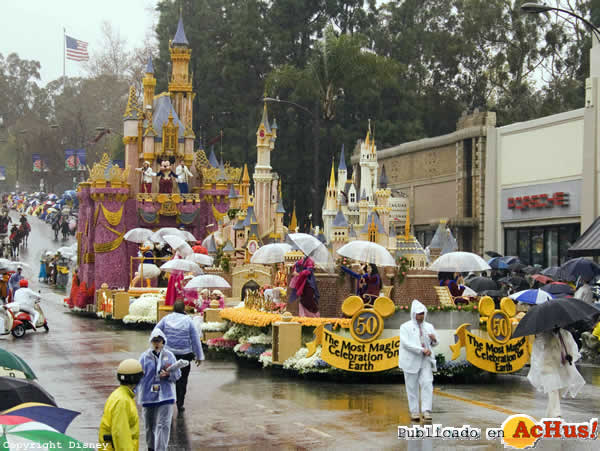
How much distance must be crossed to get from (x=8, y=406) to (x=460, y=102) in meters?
64.2

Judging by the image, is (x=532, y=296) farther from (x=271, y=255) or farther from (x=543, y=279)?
(x=271, y=255)

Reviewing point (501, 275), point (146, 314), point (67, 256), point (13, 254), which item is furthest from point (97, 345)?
point (13, 254)

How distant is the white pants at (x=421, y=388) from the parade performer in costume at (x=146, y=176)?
1262 inches

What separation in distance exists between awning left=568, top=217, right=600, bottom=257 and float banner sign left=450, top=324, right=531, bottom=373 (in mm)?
7062

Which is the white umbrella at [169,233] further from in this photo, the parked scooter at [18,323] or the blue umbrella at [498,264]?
the blue umbrella at [498,264]

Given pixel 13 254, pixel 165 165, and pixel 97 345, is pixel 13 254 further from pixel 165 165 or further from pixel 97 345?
pixel 97 345

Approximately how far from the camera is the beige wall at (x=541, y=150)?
37.4 metres

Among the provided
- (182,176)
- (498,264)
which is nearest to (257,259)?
(498,264)

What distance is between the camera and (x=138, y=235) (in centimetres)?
4122

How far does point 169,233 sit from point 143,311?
880cm

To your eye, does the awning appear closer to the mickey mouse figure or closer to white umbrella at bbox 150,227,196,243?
white umbrella at bbox 150,227,196,243

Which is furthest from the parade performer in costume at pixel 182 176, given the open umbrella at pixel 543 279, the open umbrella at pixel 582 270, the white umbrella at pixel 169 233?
the open umbrella at pixel 582 270

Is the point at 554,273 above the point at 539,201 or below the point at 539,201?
below

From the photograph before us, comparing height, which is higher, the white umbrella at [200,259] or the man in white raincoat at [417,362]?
the white umbrella at [200,259]
